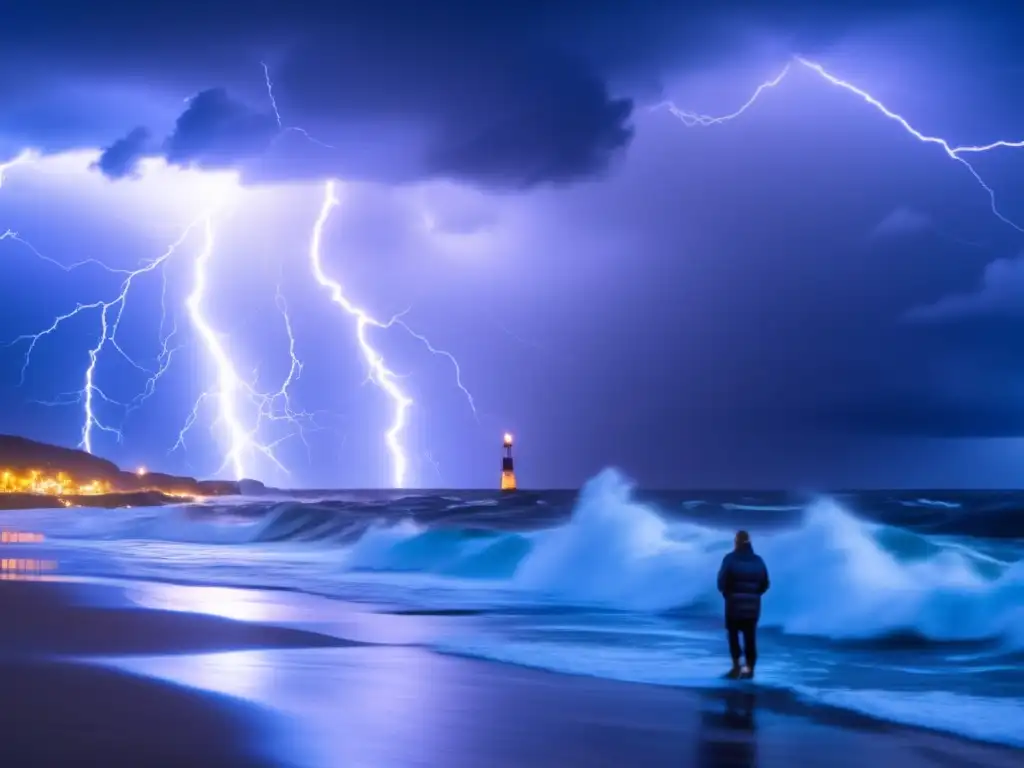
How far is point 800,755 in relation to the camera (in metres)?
8.45

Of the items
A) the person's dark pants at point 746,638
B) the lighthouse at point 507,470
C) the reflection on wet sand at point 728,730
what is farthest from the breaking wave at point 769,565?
the lighthouse at point 507,470

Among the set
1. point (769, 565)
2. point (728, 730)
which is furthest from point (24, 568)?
point (728, 730)

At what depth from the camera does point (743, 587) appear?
12.0 meters

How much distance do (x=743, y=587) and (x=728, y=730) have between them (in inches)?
112

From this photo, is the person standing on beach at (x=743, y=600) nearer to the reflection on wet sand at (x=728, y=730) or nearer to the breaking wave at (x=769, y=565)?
the reflection on wet sand at (x=728, y=730)

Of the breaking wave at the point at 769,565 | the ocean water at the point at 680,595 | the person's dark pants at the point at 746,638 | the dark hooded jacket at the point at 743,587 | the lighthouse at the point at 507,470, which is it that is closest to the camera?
the person's dark pants at the point at 746,638

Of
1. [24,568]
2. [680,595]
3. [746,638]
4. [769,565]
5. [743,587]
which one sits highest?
[743,587]

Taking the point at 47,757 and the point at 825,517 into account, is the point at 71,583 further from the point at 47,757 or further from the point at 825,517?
the point at 47,757

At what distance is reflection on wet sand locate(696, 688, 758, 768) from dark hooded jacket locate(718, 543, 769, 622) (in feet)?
3.20

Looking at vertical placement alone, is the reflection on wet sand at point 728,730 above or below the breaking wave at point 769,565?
below

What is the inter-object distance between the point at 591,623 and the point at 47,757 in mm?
10383

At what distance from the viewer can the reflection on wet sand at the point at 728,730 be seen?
27.1ft

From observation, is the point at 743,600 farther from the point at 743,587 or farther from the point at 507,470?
the point at 507,470

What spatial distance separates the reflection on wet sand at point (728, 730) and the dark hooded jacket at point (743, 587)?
97cm
